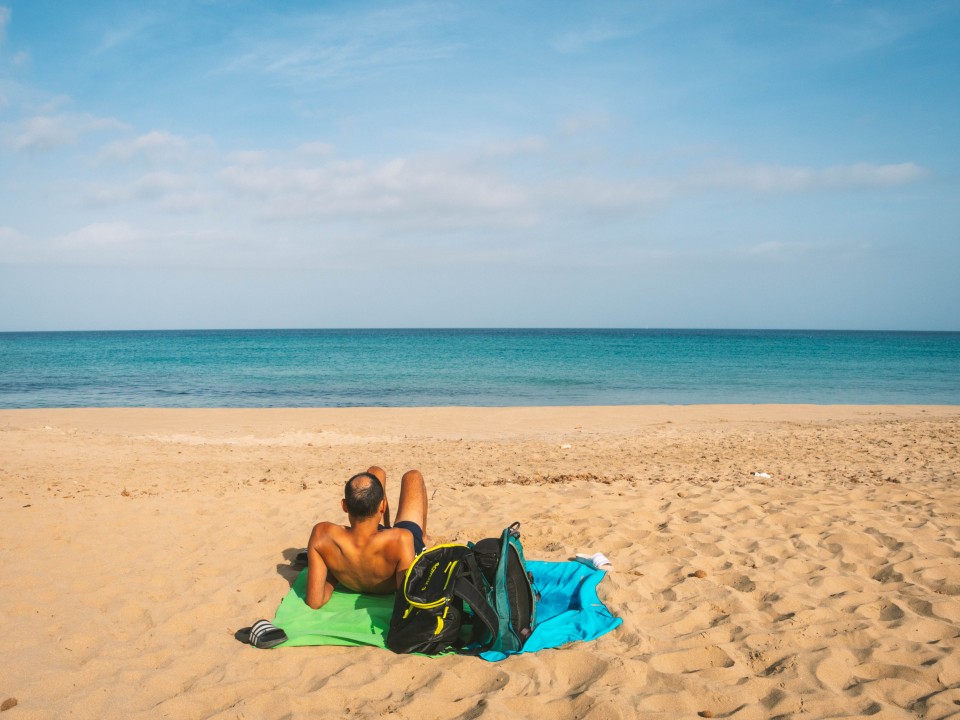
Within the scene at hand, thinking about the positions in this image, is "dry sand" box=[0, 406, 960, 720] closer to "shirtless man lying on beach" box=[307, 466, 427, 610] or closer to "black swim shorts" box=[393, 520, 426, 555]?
"shirtless man lying on beach" box=[307, 466, 427, 610]

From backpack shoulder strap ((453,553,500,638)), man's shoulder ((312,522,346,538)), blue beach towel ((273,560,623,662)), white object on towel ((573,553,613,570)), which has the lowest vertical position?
blue beach towel ((273,560,623,662))

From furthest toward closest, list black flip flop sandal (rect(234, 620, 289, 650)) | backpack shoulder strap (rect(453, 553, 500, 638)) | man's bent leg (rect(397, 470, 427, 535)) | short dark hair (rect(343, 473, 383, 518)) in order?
man's bent leg (rect(397, 470, 427, 535)) → short dark hair (rect(343, 473, 383, 518)) → black flip flop sandal (rect(234, 620, 289, 650)) → backpack shoulder strap (rect(453, 553, 500, 638))

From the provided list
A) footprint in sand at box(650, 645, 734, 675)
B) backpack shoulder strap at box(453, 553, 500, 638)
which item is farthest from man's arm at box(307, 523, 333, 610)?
footprint in sand at box(650, 645, 734, 675)

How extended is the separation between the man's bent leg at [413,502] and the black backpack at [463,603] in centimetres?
95

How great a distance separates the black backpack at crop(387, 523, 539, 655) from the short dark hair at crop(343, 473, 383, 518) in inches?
20.2

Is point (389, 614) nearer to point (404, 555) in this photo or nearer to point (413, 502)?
point (404, 555)

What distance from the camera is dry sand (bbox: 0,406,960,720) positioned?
11.5ft

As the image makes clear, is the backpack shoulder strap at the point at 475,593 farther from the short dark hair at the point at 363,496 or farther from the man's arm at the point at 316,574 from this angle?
the man's arm at the point at 316,574

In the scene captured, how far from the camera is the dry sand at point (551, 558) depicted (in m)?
3.51

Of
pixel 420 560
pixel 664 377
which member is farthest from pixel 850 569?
pixel 664 377

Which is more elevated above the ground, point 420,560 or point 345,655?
point 420,560

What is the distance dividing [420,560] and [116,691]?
6.14 feet

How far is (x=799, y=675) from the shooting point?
11.8 ft

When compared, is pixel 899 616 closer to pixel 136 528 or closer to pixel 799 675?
pixel 799 675
